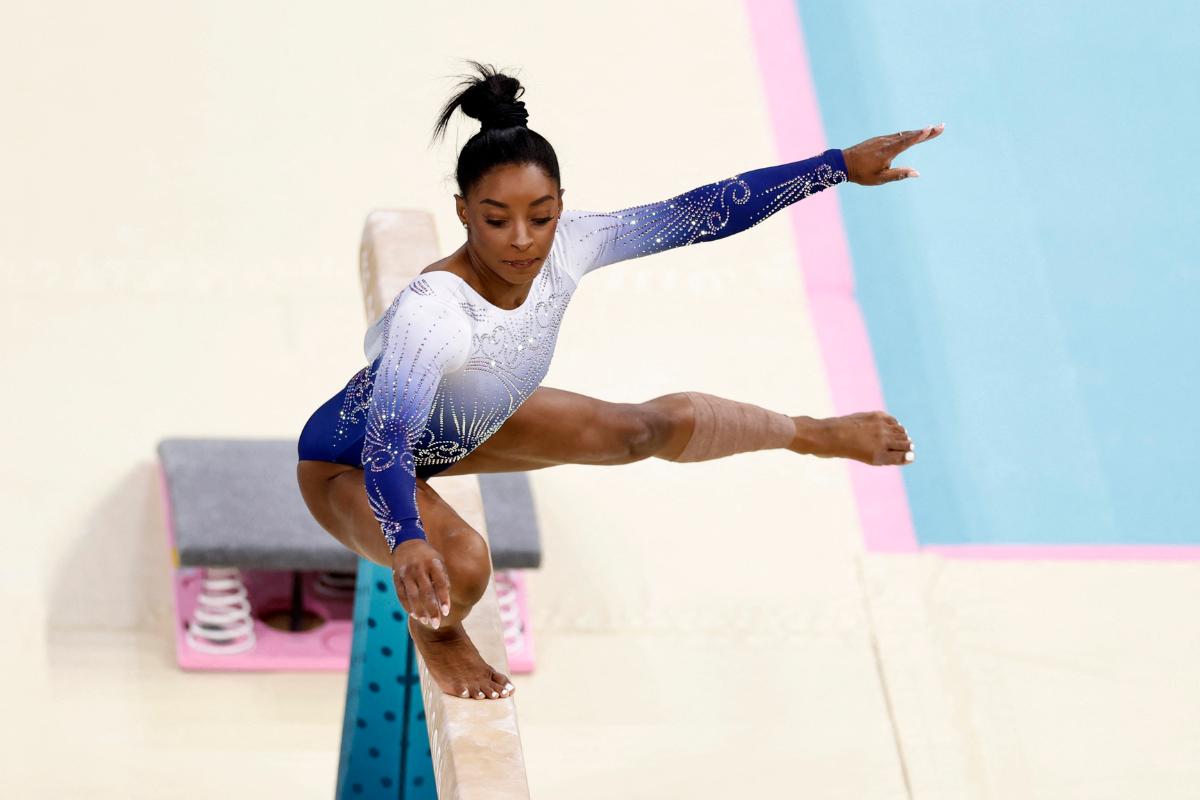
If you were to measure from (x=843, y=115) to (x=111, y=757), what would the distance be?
3.47 meters

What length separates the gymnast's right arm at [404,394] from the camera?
2.50 metres

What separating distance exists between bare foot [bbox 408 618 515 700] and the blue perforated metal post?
0.65 meters

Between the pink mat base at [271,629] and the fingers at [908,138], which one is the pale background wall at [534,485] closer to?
the pink mat base at [271,629]

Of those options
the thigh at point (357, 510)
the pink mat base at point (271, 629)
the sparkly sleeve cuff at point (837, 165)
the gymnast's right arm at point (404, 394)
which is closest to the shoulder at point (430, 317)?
the gymnast's right arm at point (404, 394)

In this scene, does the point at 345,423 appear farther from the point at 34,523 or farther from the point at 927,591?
the point at 927,591

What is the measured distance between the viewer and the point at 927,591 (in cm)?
462

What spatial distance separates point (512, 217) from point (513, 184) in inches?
2.0

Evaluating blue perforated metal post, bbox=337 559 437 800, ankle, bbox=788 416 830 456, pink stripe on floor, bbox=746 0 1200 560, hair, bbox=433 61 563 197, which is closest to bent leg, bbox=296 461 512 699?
hair, bbox=433 61 563 197

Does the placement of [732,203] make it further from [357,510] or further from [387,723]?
[387,723]

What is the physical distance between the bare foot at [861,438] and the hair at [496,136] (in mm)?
755

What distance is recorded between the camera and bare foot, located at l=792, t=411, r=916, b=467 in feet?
10.4

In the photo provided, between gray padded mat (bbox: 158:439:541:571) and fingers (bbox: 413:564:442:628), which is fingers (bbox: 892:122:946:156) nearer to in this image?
fingers (bbox: 413:564:442:628)

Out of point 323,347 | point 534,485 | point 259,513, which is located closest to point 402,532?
point 259,513

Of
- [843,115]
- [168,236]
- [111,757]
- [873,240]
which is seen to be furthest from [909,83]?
[111,757]
